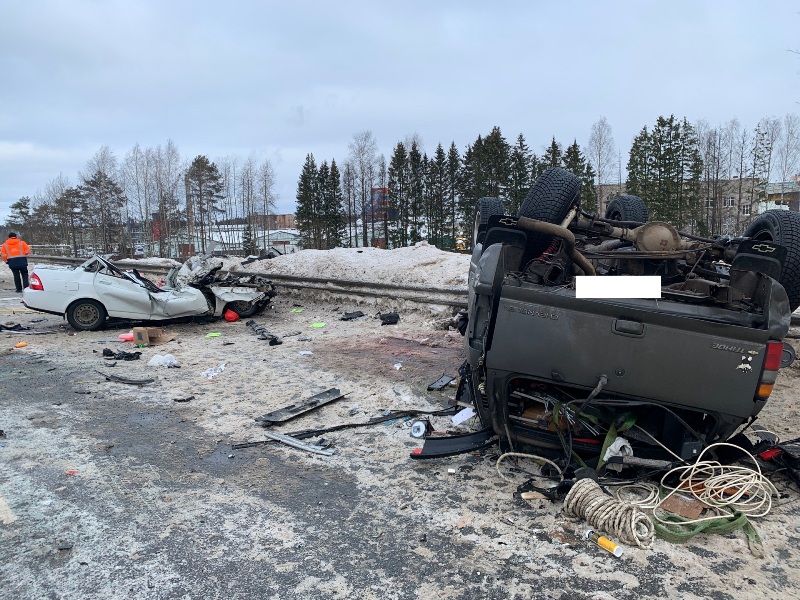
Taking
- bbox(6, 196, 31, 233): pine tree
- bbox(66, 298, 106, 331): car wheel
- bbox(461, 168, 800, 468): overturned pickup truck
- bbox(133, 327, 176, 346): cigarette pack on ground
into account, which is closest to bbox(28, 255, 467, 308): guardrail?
bbox(66, 298, 106, 331): car wheel

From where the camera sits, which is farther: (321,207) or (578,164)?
(321,207)

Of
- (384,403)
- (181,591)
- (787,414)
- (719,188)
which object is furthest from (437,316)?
(719,188)

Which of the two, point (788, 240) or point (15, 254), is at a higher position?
point (788, 240)

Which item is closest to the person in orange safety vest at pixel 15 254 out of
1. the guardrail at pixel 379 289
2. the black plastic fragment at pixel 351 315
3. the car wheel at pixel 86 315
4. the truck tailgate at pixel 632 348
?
the guardrail at pixel 379 289

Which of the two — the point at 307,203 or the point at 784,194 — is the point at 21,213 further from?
the point at 784,194

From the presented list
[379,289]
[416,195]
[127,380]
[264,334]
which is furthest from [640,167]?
[127,380]

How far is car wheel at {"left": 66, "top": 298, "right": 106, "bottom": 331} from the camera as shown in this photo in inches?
368

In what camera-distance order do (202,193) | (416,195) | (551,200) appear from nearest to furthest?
(551,200), (416,195), (202,193)

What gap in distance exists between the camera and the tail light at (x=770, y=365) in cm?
299

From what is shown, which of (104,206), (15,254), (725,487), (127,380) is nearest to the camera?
(725,487)

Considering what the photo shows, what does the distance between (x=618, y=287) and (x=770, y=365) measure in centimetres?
93

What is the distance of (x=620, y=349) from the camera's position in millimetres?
3129

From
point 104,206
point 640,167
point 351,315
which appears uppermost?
point 640,167

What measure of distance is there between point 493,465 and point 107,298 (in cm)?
821
